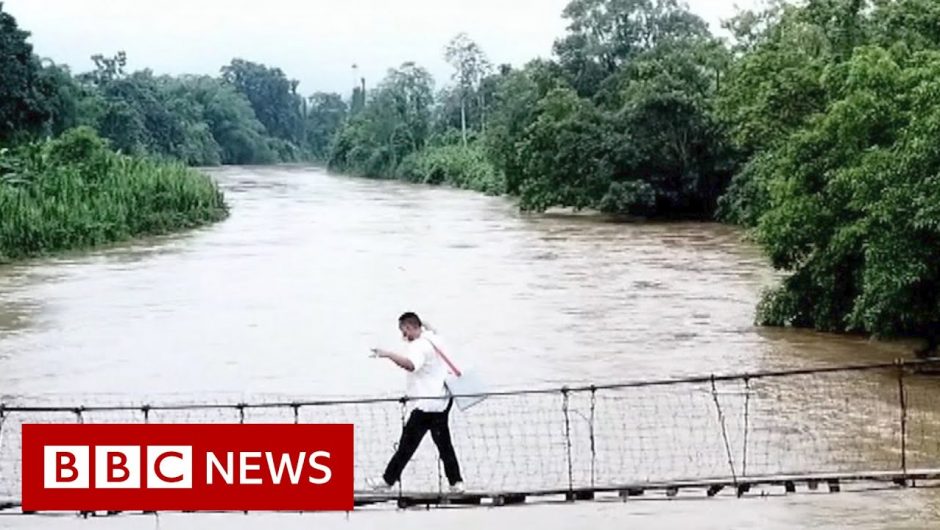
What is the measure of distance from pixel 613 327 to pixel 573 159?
1918cm

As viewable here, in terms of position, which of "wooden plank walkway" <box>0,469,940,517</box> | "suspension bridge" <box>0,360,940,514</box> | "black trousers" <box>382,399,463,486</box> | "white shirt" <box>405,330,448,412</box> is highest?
"white shirt" <box>405,330,448,412</box>

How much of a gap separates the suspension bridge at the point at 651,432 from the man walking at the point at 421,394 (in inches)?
41.5

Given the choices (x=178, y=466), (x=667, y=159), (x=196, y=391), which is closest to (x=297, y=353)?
(x=196, y=391)

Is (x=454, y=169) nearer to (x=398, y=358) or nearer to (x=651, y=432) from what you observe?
(x=651, y=432)

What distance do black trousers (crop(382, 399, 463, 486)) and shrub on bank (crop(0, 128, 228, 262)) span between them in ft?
65.3

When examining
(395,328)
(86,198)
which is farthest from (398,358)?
(86,198)

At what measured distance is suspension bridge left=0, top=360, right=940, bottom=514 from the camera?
10.1 meters

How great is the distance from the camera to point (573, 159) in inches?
1436

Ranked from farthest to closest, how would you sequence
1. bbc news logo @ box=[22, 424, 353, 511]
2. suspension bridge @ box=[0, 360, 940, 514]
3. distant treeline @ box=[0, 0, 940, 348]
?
distant treeline @ box=[0, 0, 940, 348] < suspension bridge @ box=[0, 360, 940, 514] < bbc news logo @ box=[22, 424, 353, 511]

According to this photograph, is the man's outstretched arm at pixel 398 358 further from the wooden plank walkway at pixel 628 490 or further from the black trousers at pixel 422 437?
the wooden plank walkway at pixel 628 490

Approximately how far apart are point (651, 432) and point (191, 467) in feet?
19.5

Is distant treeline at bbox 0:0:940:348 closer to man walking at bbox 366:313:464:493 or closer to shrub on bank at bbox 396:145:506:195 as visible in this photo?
shrub on bank at bbox 396:145:506:195

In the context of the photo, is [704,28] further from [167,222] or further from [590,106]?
[167,222]

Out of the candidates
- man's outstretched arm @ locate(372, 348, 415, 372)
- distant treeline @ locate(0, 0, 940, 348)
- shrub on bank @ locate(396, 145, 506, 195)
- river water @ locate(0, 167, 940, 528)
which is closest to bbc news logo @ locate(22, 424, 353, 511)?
man's outstretched arm @ locate(372, 348, 415, 372)
